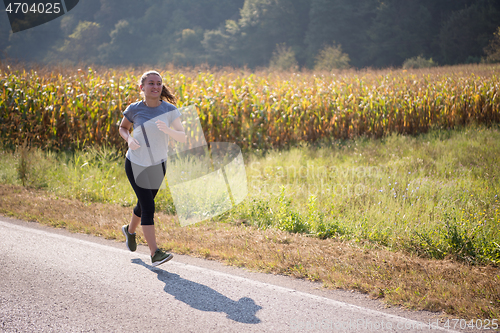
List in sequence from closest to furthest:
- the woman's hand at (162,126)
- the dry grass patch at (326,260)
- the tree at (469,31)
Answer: the dry grass patch at (326,260), the woman's hand at (162,126), the tree at (469,31)

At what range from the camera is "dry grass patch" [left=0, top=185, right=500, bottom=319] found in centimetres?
351

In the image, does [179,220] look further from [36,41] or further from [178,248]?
[36,41]

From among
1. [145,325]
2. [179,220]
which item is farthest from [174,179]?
[145,325]

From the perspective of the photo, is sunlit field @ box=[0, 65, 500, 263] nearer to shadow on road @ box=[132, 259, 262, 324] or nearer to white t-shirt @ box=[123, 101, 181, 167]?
shadow on road @ box=[132, 259, 262, 324]

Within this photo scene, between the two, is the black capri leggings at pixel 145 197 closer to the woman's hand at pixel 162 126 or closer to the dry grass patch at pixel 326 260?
the woman's hand at pixel 162 126

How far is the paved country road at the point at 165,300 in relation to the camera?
3.14 m

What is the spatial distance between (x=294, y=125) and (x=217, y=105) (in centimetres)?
250

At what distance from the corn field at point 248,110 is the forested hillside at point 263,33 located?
61.2ft

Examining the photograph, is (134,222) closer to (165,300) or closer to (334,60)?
(165,300)

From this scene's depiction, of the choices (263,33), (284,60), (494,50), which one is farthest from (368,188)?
(263,33)

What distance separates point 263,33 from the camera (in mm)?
52906

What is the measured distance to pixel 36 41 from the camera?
206 feet

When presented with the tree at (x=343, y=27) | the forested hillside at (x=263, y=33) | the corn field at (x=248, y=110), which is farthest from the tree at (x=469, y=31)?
the corn field at (x=248, y=110)

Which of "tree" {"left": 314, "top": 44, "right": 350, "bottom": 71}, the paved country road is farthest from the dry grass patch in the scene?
"tree" {"left": 314, "top": 44, "right": 350, "bottom": 71}
